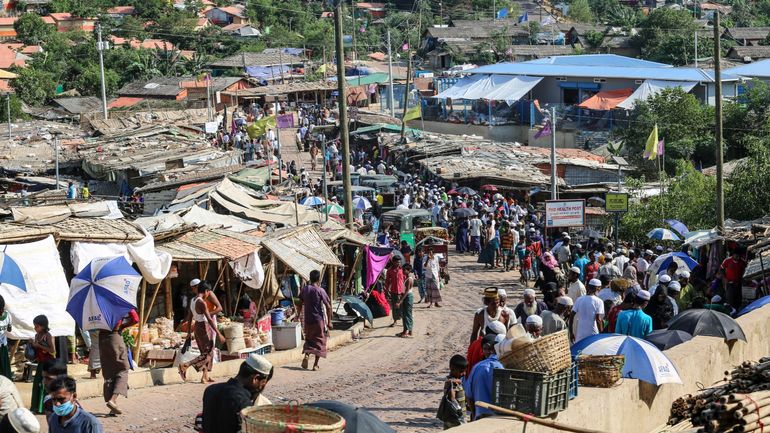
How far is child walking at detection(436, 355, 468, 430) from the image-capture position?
370 inches

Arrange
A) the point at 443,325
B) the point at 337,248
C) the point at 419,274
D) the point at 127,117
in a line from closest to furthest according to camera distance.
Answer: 1. the point at 443,325
2. the point at 337,248
3. the point at 419,274
4. the point at 127,117

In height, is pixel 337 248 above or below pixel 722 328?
below

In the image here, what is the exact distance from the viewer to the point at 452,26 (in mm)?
83875

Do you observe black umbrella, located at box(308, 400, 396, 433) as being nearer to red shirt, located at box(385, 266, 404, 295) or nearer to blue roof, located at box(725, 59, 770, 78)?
red shirt, located at box(385, 266, 404, 295)

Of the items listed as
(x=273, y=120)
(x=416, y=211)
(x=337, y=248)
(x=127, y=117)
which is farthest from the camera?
(x=127, y=117)

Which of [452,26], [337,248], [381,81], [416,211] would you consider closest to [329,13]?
[452,26]

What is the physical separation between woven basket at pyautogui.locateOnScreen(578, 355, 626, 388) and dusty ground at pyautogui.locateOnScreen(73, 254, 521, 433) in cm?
307

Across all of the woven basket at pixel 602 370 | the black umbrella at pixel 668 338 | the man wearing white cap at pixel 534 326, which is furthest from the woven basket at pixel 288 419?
the black umbrella at pixel 668 338

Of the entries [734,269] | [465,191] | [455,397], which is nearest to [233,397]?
[455,397]

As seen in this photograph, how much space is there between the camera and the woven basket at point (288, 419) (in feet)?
19.1

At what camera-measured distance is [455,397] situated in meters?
9.43

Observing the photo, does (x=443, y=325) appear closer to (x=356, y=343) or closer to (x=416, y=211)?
(x=356, y=343)

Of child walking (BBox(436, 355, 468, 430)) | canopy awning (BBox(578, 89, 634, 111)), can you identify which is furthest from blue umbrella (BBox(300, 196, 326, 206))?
canopy awning (BBox(578, 89, 634, 111))

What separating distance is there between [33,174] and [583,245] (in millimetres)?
19763
